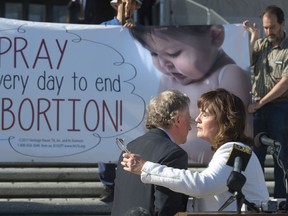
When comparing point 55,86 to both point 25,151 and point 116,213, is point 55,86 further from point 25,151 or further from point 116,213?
point 116,213

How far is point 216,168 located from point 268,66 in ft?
11.5

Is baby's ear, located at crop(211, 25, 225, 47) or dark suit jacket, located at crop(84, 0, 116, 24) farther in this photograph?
dark suit jacket, located at crop(84, 0, 116, 24)

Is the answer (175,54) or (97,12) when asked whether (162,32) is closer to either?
(175,54)

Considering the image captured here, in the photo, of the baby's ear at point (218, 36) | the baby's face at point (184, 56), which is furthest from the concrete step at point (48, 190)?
the baby's ear at point (218, 36)

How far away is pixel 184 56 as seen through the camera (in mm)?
7059

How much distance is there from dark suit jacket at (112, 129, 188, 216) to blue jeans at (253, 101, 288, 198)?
9.31ft

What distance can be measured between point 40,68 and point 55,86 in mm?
210

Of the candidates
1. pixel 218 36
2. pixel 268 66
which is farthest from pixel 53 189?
pixel 268 66

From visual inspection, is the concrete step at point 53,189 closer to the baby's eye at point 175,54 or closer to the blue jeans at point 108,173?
the blue jeans at point 108,173

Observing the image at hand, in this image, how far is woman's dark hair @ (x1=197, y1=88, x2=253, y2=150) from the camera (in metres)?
3.98

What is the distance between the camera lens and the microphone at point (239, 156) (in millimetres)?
3472

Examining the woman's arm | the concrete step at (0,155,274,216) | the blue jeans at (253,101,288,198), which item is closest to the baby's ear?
the blue jeans at (253,101,288,198)

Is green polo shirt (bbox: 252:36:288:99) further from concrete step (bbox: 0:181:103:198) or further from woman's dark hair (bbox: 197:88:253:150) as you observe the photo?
woman's dark hair (bbox: 197:88:253:150)

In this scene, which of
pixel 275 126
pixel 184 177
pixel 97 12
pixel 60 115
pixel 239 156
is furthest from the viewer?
pixel 97 12
